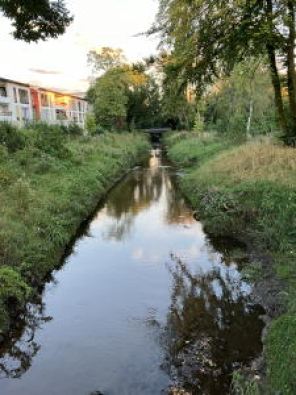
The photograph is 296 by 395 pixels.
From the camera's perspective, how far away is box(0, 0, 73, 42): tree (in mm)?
7562

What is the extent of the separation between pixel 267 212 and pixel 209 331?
4.97m

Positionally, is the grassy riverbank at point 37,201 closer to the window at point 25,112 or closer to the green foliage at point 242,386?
the green foliage at point 242,386

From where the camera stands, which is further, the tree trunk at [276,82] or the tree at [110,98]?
the tree at [110,98]

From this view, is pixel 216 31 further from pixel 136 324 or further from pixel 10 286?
pixel 10 286

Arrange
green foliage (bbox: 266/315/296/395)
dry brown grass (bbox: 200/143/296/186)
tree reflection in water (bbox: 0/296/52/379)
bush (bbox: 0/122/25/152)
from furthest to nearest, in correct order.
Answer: bush (bbox: 0/122/25/152)
dry brown grass (bbox: 200/143/296/186)
tree reflection in water (bbox: 0/296/52/379)
green foliage (bbox: 266/315/296/395)

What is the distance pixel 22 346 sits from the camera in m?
5.80

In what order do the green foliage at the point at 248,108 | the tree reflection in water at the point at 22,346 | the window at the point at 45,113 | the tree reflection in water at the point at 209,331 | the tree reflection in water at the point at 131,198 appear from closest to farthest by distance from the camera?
the tree reflection in water at the point at 209,331 → the tree reflection in water at the point at 22,346 → the tree reflection in water at the point at 131,198 → the green foliage at the point at 248,108 → the window at the point at 45,113

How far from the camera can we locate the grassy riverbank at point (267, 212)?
4.49m

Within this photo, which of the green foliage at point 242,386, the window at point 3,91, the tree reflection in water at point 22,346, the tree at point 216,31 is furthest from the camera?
the window at point 3,91

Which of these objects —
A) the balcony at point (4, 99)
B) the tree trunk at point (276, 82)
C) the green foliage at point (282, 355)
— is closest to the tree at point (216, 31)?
the tree trunk at point (276, 82)

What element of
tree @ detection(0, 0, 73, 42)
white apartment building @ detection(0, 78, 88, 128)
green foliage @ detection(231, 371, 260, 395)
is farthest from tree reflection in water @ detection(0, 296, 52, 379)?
white apartment building @ detection(0, 78, 88, 128)

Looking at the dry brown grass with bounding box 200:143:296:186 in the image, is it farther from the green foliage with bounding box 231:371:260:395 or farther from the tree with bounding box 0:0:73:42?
the tree with bounding box 0:0:73:42

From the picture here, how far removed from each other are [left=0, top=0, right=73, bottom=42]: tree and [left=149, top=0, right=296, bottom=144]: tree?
12.1 ft

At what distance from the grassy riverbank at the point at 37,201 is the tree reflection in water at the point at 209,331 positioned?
307cm
